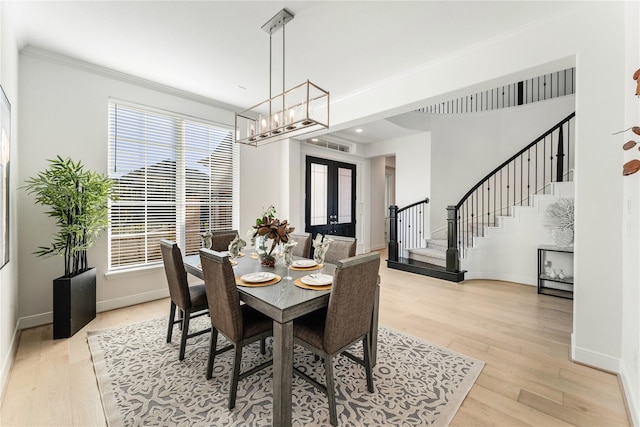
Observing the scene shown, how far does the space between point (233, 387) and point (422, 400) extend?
1282 mm

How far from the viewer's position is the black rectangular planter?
8.77ft

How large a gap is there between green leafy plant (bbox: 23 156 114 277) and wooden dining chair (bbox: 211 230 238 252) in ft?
3.72

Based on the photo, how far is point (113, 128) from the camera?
3426 millimetres

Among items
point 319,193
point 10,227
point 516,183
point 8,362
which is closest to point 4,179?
point 10,227

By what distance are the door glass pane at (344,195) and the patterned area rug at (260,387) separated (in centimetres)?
429

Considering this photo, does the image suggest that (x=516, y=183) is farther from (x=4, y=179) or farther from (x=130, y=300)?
(x=4, y=179)

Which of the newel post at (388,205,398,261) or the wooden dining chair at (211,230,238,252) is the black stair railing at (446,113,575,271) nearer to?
the newel post at (388,205,398,261)

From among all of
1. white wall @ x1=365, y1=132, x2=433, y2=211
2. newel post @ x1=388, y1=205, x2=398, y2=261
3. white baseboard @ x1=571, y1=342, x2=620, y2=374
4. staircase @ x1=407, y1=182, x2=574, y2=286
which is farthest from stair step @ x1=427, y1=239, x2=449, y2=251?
white baseboard @ x1=571, y1=342, x2=620, y2=374

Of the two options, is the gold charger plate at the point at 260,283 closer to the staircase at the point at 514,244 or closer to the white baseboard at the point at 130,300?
the white baseboard at the point at 130,300

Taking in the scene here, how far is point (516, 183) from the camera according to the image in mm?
5594

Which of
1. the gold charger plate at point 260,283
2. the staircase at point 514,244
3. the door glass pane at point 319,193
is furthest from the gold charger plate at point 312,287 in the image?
the door glass pane at point 319,193

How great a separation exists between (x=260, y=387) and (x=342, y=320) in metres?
0.89

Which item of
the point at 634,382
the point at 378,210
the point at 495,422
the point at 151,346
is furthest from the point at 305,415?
the point at 378,210

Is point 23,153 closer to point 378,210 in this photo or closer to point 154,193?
point 154,193
